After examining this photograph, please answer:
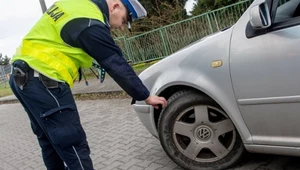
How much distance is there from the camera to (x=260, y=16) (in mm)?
2164

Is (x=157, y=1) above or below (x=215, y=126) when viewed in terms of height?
above

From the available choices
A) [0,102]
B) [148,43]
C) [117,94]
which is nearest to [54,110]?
[117,94]

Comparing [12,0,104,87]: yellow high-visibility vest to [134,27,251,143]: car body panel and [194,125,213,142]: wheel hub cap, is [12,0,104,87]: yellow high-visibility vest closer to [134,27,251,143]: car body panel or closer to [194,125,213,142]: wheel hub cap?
[134,27,251,143]: car body panel

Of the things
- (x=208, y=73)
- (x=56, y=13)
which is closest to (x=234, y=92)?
(x=208, y=73)

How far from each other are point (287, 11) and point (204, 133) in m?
1.22

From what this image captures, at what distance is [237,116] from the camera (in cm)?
255

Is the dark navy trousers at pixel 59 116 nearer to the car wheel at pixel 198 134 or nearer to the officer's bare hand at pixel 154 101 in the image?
the officer's bare hand at pixel 154 101

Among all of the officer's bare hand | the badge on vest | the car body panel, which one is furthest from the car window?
the badge on vest

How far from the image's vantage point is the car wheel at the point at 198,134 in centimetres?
276

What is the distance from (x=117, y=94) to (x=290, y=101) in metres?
6.25

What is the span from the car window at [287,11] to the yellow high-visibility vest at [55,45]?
134 cm

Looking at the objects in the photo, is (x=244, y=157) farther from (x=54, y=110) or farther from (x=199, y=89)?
(x=54, y=110)

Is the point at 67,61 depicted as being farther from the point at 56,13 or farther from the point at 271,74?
the point at 271,74

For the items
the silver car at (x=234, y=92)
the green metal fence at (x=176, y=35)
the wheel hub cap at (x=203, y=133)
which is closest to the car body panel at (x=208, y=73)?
the silver car at (x=234, y=92)
